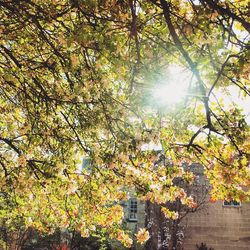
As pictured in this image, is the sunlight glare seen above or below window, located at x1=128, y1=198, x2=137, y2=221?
below

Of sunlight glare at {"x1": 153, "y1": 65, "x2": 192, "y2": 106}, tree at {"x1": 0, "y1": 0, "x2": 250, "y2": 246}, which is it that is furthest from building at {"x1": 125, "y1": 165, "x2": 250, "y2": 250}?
sunlight glare at {"x1": 153, "y1": 65, "x2": 192, "y2": 106}

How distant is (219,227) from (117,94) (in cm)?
1636

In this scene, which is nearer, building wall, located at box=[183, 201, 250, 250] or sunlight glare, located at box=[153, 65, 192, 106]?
sunlight glare, located at box=[153, 65, 192, 106]

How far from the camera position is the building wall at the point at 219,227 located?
19812 millimetres

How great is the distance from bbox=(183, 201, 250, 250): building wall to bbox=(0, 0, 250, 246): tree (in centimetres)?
1371

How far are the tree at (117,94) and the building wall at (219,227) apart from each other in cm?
1371

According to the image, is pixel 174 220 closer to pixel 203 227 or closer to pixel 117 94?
pixel 203 227

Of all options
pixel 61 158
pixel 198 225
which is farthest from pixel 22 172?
pixel 198 225

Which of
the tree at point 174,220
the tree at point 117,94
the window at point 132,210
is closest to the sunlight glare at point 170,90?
the tree at point 117,94

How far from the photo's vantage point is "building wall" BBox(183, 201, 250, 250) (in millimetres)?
19812

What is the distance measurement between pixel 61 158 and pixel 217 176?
2.73 m

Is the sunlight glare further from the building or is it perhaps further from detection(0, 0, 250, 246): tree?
the building

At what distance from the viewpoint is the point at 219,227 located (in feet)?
66.7

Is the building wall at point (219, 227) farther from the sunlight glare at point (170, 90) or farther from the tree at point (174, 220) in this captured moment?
the sunlight glare at point (170, 90)
